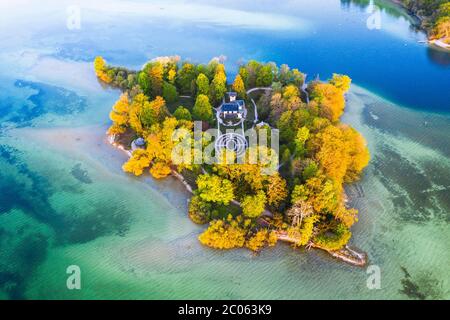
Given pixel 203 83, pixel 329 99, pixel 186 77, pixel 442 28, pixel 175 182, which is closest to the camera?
pixel 175 182

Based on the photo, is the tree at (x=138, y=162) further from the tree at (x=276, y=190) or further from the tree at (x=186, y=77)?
the tree at (x=276, y=190)

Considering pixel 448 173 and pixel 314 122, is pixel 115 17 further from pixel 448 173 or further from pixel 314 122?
pixel 448 173

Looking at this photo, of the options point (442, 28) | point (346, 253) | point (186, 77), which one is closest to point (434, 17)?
point (442, 28)

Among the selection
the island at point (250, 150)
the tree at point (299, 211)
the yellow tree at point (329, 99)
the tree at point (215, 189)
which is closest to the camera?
the tree at point (299, 211)

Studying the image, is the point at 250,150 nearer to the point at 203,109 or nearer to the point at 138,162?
the point at 203,109

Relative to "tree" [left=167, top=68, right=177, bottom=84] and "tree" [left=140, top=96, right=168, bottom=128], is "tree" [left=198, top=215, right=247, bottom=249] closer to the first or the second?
"tree" [left=140, top=96, right=168, bottom=128]

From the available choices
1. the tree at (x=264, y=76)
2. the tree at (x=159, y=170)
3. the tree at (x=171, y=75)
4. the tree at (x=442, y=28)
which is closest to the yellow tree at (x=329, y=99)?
the tree at (x=264, y=76)

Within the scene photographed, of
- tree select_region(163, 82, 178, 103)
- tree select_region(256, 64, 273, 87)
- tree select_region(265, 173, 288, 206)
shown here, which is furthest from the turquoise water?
tree select_region(256, 64, 273, 87)
